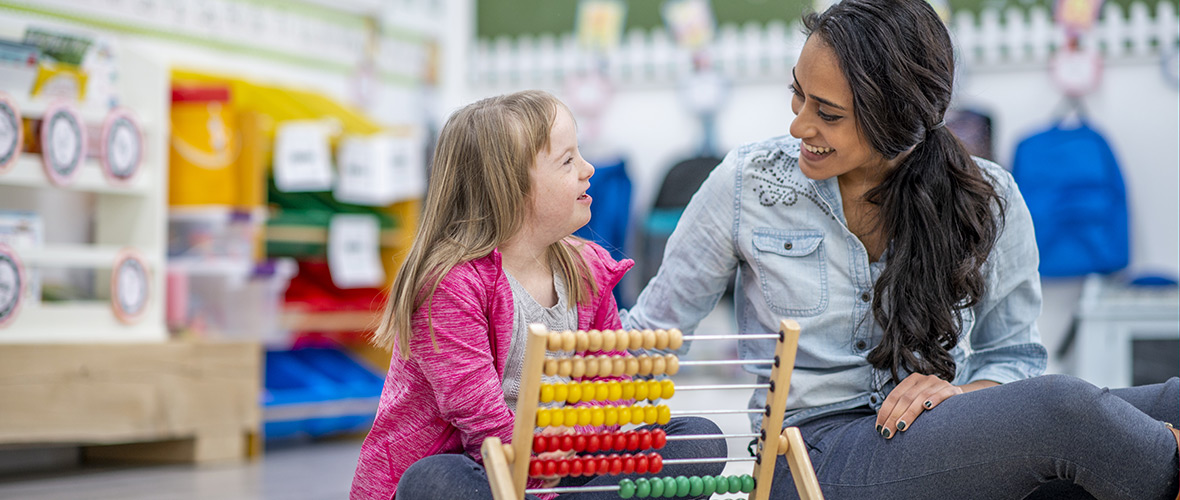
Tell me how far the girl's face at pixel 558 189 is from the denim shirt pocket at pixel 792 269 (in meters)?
0.31

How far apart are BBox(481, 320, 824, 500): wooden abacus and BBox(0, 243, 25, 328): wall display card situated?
2048 mm

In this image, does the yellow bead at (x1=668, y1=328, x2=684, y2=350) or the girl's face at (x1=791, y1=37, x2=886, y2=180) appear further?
the girl's face at (x1=791, y1=37, x2=886, y2=180)

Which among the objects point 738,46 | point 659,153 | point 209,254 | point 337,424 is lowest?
point 337,424

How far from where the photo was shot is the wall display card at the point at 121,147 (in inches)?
121

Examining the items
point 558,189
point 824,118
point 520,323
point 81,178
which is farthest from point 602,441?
point 81,178

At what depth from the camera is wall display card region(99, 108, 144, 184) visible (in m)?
3.07

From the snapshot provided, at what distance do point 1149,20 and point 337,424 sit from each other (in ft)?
13.6

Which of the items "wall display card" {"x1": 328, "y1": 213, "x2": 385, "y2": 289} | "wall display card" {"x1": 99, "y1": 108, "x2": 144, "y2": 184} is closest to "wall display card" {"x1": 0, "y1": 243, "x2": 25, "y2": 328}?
"wall display card" {"x1": 99, "y1": 108, "x2": 144, "y2": 184}

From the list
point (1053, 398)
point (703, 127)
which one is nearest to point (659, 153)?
point (703, 127)

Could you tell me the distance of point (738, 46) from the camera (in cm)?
571

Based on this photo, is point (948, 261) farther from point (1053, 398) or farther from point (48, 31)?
point (48, 31)

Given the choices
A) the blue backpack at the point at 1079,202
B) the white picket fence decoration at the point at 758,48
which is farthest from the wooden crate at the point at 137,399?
the blue backpack at the point at 1079,202

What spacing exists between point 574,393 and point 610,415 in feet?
0.24

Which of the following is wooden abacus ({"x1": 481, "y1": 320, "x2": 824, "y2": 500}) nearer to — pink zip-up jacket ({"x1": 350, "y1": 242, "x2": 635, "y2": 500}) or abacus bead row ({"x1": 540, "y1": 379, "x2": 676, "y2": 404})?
abacus bead row ({"x1": 540, "y1": 379, "x2": 676, "y2": 404})
